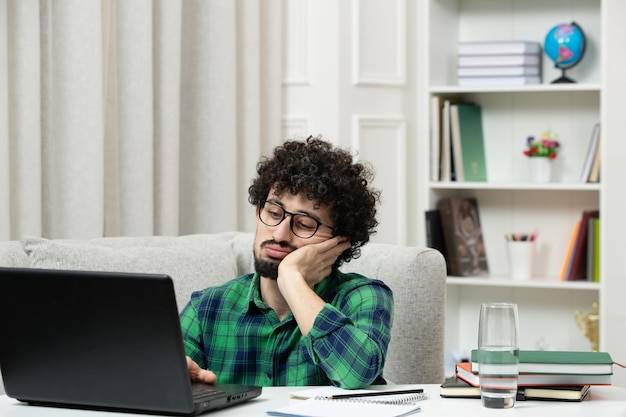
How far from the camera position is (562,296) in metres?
3.85

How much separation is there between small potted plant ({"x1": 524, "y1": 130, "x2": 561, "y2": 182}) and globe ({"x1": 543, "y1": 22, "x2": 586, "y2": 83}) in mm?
242

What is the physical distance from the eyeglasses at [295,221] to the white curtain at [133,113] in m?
0.90

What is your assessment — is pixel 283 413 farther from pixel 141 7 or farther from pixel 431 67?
pixel 431 67

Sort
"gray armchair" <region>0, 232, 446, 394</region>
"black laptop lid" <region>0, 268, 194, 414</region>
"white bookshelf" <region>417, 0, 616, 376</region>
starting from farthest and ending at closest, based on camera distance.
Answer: "white bookshelf" <region>417, 0, 616, 376</region>, "gray armchair" <region>0, 232, 446, 394</region>, "black laptop lid" <region>0, 268, 194, 414</region>

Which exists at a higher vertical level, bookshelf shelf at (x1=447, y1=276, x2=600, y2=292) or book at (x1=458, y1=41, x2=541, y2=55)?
book at (x1=458, y1=41, x2=541, y2=55)

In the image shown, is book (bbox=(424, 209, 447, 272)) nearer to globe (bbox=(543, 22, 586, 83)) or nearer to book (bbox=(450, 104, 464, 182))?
book (bbox=(450, 104, 464, 182))

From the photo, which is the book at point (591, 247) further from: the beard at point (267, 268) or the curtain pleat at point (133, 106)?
the beard at point (267, 268)

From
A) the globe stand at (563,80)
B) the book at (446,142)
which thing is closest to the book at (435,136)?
the book at (446,142)

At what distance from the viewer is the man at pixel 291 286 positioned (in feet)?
5.91

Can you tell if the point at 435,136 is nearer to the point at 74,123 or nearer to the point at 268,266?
the point at 74,123

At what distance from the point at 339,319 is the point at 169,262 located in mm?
689

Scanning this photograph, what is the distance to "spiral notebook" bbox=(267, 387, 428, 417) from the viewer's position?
1.37m

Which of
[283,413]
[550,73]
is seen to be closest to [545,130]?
[550,73]

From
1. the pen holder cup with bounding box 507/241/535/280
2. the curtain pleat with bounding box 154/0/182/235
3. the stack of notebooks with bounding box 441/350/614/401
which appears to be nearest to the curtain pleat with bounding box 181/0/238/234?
the curtain pleat with bounding box 154/0/182/235
